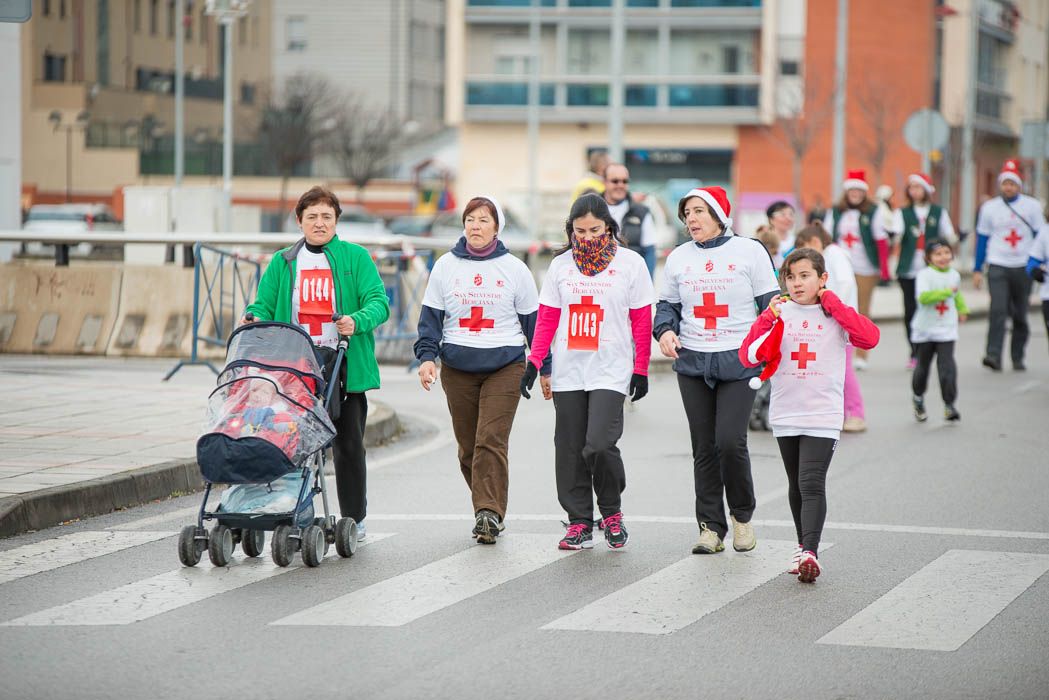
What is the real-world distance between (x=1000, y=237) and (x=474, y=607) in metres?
13.0

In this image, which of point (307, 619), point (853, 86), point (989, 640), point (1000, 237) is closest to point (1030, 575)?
point (989, 640)

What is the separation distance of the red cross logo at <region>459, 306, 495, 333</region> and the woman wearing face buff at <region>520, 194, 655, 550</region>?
0.29 metres

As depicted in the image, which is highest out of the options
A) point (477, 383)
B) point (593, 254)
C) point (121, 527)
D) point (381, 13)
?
point (381, 13)

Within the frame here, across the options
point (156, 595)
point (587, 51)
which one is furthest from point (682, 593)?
point (587, 51)

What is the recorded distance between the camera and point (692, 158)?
209ft

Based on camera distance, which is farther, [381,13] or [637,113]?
[381,13]

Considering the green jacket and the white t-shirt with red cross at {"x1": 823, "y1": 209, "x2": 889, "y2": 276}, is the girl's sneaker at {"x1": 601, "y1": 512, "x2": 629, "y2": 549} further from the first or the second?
the white t-shirt with red cross at {"x1": 823, "y1": 209, "x2": 889, "y2": 276}

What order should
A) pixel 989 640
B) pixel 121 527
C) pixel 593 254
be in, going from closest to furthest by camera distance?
pixel 989 640, pixel 593 254, pixel 121 527

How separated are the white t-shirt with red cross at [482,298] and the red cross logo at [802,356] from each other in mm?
1509

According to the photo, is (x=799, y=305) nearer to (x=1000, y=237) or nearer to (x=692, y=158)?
(x=1000, y=237)

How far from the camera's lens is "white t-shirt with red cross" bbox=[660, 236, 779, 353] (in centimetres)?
850

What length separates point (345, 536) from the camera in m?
8.30

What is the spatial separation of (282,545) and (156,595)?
2.43ft

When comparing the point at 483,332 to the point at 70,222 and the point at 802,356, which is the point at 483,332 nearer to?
the point at 802,356
